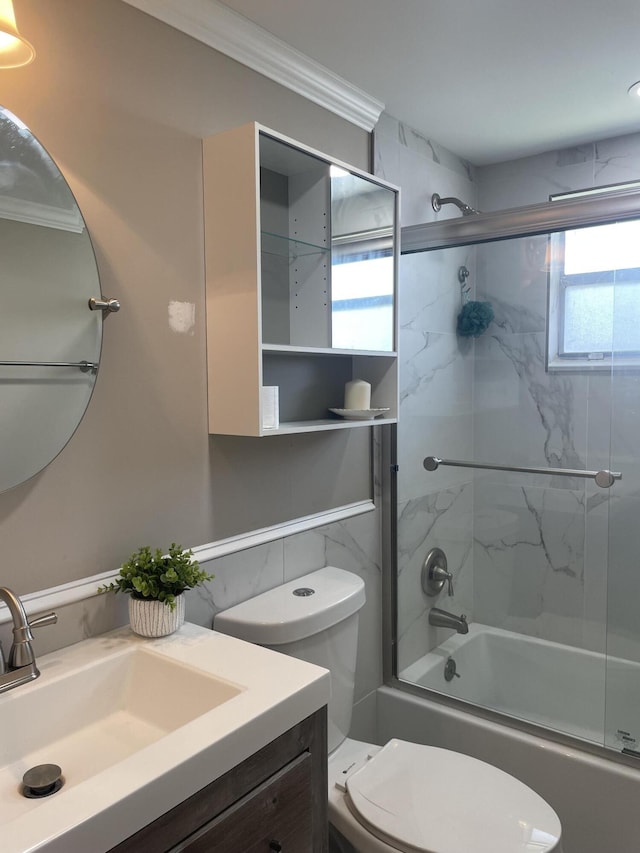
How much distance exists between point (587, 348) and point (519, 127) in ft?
2.95

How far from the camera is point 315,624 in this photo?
5.59ft

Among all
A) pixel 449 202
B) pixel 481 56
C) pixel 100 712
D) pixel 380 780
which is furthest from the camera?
pixel 449 202

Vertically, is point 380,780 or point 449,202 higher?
point 449,202

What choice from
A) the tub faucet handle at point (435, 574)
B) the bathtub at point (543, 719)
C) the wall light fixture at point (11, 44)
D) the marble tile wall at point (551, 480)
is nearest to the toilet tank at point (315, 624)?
the bathtub at point (543, 719)

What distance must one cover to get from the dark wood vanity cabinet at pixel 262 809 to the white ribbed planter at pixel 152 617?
0.37 metres

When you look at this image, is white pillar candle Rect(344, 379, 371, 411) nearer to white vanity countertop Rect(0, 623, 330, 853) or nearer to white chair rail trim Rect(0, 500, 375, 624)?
white chair rail trim Rect(0, 500, 375, 624)

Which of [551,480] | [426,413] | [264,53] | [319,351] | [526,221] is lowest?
[551,480]

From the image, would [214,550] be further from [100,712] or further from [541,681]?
[541,681]

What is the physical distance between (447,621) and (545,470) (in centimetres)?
70

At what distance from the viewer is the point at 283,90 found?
6.24 ft

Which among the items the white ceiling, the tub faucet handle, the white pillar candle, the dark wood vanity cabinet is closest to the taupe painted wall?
the white ceiling

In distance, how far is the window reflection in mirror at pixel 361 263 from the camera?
1.89 metres

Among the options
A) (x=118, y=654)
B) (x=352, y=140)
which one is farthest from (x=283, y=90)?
(x=118, y=654)

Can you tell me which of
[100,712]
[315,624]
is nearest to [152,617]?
[100,712]
